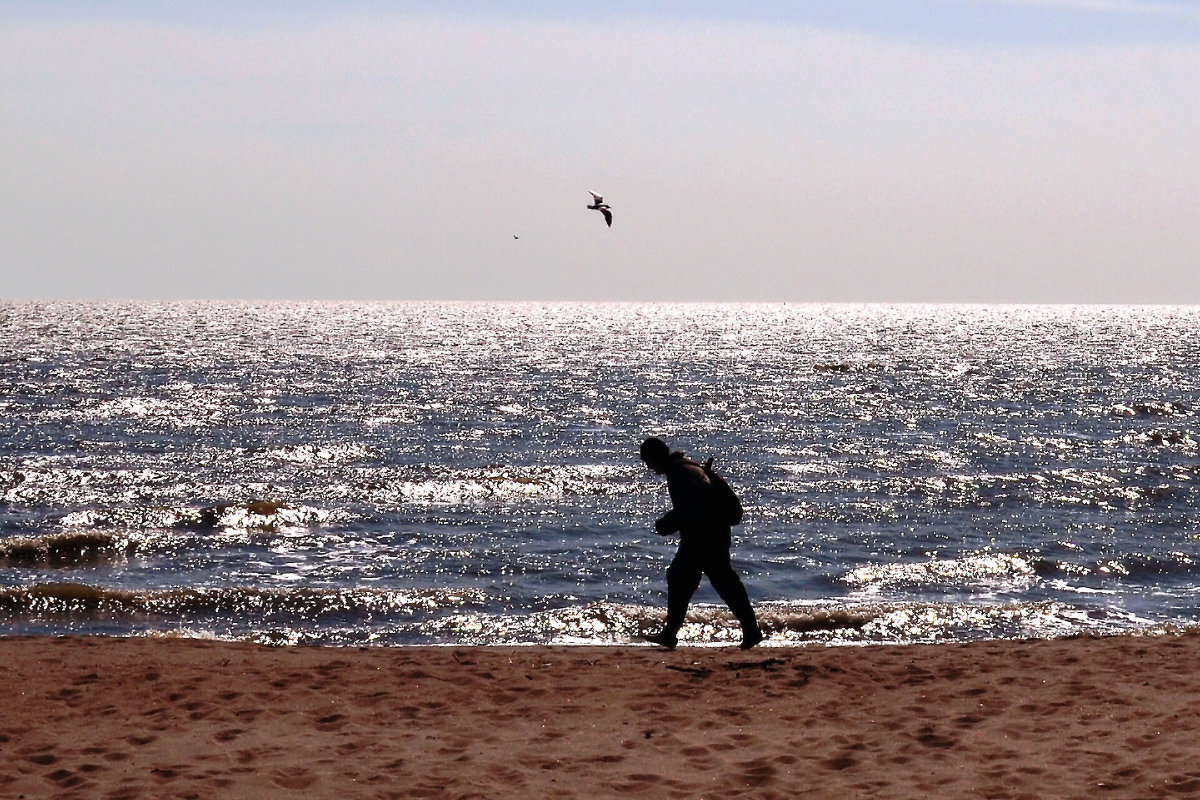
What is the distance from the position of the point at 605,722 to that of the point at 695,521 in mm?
2102

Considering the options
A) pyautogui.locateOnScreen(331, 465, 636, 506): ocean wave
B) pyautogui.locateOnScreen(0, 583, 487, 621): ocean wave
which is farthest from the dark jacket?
pyautogui.locateOnScreen(331, 465, 636, 506): ocean wave

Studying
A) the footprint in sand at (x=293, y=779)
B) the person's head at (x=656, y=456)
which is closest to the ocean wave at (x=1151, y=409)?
the person's head at (x=656, y=456)

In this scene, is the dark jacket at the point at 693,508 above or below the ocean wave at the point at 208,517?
above

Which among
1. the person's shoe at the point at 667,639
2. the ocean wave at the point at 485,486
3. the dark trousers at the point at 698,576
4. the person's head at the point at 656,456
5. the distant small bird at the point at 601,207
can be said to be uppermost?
the distant small bird at the point at 601,207

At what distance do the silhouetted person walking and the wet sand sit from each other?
71 centimetres

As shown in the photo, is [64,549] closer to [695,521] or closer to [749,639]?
[749,639]

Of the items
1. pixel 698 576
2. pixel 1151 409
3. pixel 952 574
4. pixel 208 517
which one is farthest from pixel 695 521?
pixel 1151 409

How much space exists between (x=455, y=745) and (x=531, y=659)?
2927 mm

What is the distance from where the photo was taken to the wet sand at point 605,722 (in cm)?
749

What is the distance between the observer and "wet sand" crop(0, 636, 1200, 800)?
24.6 ft

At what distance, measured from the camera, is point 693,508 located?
1041 centimetres

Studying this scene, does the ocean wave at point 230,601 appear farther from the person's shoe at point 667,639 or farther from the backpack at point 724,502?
the backpack at point 724,502

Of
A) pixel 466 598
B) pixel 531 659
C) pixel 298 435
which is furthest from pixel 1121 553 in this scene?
pixel 298 435

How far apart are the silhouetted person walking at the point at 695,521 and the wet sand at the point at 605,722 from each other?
71cm
